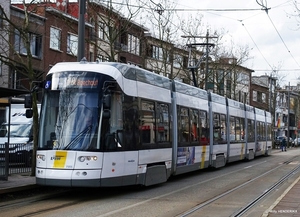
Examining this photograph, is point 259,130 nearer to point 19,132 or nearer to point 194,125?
point 194,125

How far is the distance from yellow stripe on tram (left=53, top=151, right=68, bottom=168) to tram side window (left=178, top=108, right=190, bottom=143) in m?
5.63

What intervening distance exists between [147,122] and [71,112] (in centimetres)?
265

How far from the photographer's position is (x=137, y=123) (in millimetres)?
13719

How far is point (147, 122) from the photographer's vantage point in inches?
567

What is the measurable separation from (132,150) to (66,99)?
221cm

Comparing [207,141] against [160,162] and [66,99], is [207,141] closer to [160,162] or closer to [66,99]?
[160,162]

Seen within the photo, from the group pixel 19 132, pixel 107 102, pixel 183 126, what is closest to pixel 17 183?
pixel 107 102

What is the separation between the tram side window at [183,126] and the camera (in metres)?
17.1

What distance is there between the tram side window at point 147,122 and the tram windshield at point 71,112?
6.32ft

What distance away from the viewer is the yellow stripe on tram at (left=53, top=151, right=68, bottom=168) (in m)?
12.3

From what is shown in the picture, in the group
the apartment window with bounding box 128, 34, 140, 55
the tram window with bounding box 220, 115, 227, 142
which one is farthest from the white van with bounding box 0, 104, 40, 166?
the apartment window with bounding box 128, 34, 140, 55

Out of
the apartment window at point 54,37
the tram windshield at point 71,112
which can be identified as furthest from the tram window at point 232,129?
the apartment window at point 54,37

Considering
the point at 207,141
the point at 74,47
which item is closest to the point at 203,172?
the point at 207,141

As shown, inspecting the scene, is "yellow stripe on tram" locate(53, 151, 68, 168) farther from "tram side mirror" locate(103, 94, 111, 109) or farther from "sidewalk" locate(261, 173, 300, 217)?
"sidewalk" locate(261, 173, 300, 217)
